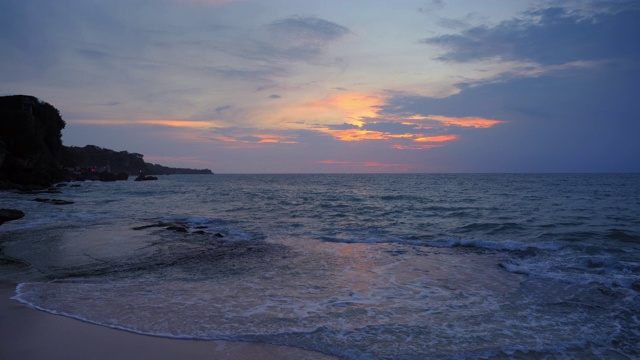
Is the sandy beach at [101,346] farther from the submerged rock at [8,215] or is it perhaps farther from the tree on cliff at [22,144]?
the tree on cliff at [22,144]

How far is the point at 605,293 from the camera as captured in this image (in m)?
8.73

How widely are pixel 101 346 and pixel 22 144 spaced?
55.5m

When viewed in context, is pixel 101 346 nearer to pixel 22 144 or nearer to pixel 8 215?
pixel 8 215

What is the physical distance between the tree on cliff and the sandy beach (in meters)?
45.4

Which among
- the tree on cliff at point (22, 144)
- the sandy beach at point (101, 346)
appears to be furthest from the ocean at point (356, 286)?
the tree on cliff at point (22, 144)

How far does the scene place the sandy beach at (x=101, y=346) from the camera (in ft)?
17.0

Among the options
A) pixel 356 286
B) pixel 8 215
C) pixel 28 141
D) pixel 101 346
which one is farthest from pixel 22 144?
pixel 356 286

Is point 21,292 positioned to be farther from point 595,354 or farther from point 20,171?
point 20,171

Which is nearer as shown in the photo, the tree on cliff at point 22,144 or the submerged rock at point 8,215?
the submerged rock at point 8,215

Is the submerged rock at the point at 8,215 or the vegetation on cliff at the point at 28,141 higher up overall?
the vegetation on cliff at the point at 28,141

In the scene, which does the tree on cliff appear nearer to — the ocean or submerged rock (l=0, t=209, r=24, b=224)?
submerged rock (l=0, t=209, r=24, b=224)

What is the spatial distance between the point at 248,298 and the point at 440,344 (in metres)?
4.01

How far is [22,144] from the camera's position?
157 feet

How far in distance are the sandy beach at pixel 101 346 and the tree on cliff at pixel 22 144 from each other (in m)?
45.4
